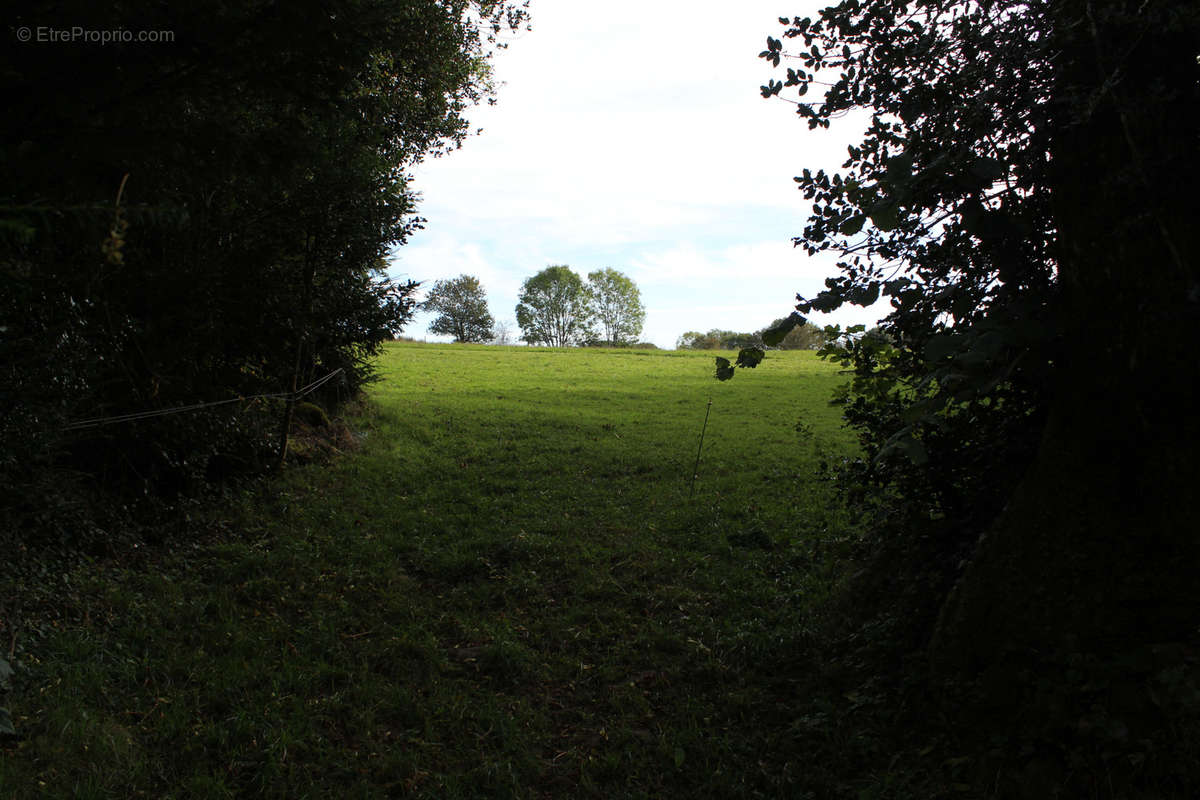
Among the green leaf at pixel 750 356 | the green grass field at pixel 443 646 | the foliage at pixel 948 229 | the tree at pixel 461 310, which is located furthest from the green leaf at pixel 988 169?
the tree at pixel 461 310

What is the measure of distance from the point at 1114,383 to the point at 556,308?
244ft

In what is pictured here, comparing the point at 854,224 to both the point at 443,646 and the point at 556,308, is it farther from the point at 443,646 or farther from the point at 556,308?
the point at 556,308

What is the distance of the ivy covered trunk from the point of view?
9.56 feet

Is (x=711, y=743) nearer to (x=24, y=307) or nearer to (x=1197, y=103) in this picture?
(x=1197, y=103)

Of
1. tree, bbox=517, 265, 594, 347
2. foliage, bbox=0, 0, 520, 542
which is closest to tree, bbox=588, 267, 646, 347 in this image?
tree, bbox=517, 265, 594, 347

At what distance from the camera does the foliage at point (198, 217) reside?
2.87 metres

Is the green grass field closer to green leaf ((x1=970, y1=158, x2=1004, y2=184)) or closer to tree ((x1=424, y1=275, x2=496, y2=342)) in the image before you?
green leaf ((x1=970, y1=158, x2=1004, y2=184))

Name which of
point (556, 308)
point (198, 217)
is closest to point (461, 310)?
point (556, 308)

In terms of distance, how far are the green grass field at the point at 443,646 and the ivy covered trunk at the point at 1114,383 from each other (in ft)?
5.19

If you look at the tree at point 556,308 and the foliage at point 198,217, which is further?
the tree at point 556,308

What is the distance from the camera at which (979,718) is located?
337 cm

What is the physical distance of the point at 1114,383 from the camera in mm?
3203

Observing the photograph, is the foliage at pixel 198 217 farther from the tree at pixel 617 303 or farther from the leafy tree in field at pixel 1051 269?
the tree at pixel 617 303

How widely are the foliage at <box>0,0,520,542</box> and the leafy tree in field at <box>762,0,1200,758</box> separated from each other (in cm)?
288
